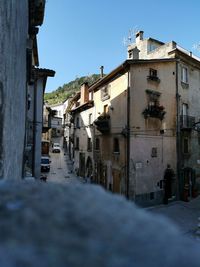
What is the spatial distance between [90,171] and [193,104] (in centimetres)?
1156

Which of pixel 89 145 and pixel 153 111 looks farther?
pixel 89 145

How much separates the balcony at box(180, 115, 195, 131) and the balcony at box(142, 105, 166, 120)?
2.55 meters

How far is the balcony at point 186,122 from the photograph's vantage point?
1780 centimetres

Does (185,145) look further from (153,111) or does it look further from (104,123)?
(104,123)

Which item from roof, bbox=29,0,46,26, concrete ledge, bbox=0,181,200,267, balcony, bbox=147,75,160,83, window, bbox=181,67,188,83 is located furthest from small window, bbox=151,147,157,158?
concrete ledge, bbox=0,181,200,267

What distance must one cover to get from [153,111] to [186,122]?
4.21 metres

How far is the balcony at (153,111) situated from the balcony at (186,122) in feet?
8.36

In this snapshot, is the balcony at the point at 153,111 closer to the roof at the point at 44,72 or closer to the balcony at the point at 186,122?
the balcony at the point at 186,122

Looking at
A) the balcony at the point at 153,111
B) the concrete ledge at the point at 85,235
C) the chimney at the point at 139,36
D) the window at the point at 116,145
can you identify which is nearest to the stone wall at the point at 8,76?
the concrete ledge at the point at 85,235

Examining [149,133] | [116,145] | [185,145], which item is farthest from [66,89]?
[149,133]

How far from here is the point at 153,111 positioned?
51.9 feet

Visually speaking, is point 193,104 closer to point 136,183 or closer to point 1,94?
point 136,183

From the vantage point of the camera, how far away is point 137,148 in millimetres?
15359

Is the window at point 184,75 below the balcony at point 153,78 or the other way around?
the other way around
